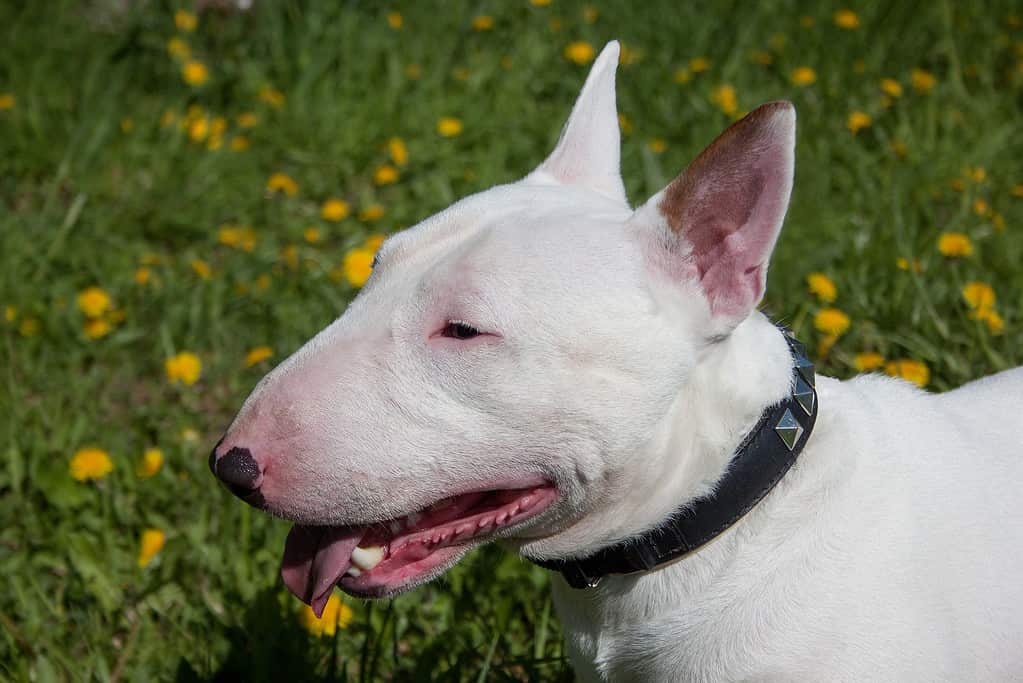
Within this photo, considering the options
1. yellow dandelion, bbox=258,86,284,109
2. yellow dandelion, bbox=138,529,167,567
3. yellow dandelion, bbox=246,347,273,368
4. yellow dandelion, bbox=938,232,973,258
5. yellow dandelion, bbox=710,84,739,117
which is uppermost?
yellow dandelion, bbox=258,86,284,109

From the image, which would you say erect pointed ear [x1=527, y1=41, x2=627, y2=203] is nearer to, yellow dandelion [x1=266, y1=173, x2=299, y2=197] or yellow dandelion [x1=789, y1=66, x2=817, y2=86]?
yellow dandelion [x1=266, y1=173, x2=299, y2=197]

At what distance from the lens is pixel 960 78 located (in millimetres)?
4988

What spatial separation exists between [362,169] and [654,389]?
304 cm

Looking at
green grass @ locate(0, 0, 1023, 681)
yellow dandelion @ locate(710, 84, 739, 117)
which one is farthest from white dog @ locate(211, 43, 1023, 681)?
yellow dandelion @ locate(710, 84, 739, 117)

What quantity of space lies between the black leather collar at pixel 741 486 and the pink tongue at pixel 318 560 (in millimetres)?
488

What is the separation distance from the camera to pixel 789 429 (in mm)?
1975

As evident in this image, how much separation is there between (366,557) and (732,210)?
90cm

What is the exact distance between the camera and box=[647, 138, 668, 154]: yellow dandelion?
4527 mm

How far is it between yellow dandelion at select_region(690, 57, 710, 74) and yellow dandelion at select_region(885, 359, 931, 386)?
2.09 m

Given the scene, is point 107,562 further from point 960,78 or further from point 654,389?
point 960,78

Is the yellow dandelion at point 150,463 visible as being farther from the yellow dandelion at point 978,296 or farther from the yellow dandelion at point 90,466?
the yellow dandelion at point 978,296

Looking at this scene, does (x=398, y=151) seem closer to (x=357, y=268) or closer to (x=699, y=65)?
(x=357, y=268)

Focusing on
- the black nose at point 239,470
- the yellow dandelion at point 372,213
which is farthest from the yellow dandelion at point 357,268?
the black nose at point 239,470

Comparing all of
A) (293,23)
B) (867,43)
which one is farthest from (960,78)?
(293,23)
